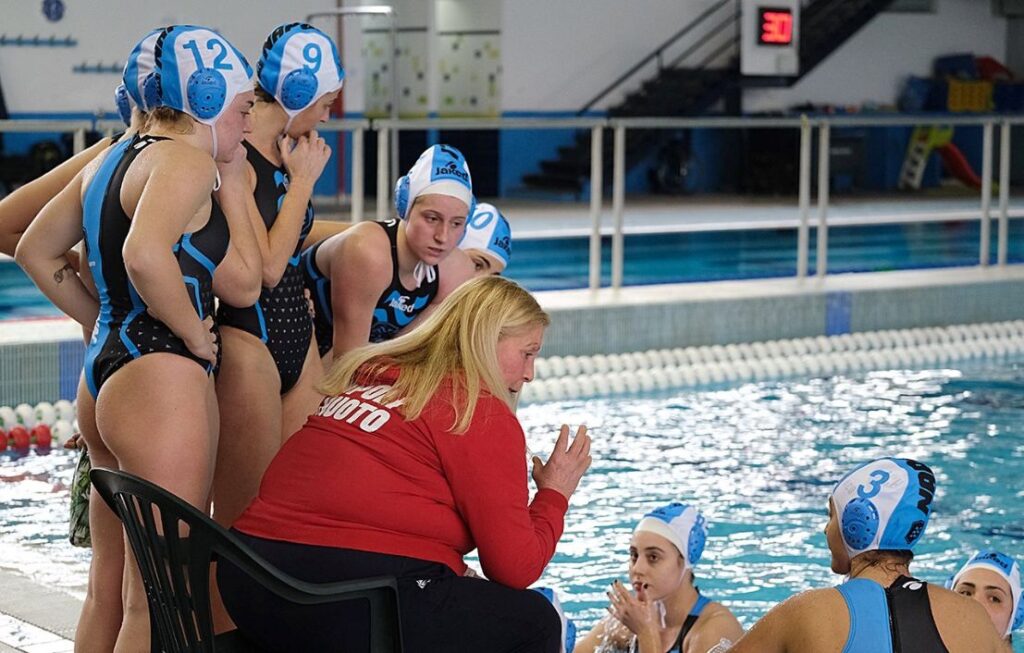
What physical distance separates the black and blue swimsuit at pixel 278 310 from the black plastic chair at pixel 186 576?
743 mm

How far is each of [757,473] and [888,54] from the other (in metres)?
20.2

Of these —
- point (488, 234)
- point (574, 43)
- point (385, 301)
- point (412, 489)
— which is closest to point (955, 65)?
point (574, 43)

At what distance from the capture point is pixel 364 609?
2.52 m

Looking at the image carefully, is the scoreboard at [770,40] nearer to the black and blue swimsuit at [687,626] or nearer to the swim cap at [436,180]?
the swim cap at [436,180]

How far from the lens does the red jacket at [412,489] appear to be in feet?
8.48

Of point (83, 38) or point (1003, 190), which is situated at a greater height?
point (83, 38)

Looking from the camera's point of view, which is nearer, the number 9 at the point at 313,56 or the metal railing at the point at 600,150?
the number 9 at the point at 313,56

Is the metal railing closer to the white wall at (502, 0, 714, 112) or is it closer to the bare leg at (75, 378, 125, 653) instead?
the bare leg at (75, 378, 125, 653)

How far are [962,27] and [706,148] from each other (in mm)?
6189

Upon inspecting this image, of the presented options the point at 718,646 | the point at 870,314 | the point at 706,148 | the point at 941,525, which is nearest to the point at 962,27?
the point at 706,148

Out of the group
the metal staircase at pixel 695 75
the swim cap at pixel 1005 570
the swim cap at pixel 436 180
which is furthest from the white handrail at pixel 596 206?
the metal staircase at pixel 695 75

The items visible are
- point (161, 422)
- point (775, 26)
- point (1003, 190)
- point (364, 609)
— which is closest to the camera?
point (364, 609)

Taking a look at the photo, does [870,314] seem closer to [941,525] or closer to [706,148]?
[941,525]

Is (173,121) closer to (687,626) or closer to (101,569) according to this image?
(101,569)
